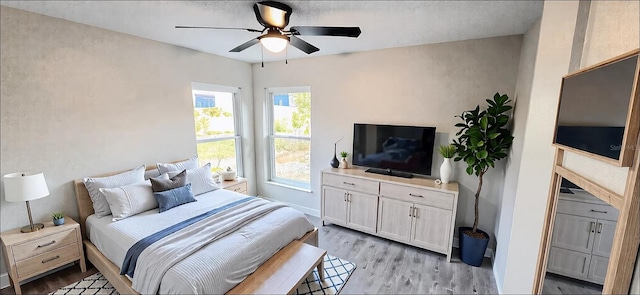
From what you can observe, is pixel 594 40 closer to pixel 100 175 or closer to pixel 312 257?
pixel 312 257

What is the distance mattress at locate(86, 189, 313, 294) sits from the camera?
5.48 ft

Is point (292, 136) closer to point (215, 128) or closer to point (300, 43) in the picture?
point (215, 128)

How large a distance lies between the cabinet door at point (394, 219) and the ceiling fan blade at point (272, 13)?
228 cm

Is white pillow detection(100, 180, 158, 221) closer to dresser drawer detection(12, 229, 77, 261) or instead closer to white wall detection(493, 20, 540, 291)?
dresser drawer detection(12, 229, 77, 261)

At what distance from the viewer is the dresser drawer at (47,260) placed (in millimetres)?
2119

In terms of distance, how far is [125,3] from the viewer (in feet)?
6.66

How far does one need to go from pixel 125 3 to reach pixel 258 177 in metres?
3.21

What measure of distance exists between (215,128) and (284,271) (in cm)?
285

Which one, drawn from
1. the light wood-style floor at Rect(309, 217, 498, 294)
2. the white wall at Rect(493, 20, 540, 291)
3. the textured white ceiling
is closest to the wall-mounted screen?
the white wall at Rect(493, 20, 540, 291)

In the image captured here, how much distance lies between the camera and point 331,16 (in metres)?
Answer: 2.20

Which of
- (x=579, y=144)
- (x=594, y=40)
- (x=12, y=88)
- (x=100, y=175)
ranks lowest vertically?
(x=100, y=175)

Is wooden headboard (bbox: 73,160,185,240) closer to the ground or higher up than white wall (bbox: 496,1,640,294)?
closer to the ground

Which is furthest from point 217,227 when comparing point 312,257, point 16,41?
point 16,41

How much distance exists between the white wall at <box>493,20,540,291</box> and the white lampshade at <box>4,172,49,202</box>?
4.09m
